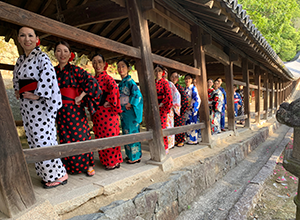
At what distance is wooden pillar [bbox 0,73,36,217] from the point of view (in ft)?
5.08

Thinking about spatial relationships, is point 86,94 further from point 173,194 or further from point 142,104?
point 173,194

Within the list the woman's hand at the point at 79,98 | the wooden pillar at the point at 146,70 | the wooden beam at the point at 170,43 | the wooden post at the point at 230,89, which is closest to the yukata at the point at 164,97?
the wooden pillar at the point at 146,70

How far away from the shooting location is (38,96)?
217 centimetres

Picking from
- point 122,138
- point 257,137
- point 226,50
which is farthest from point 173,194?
point 257,137

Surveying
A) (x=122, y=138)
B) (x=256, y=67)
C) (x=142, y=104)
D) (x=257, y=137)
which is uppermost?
(x=256, y=67)

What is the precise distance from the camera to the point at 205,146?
187 inches

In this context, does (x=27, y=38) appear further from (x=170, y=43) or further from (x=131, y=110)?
(x=170, y=43)

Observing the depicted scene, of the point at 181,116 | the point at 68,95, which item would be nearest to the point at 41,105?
the point at 68,95

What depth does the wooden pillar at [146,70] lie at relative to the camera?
313 centimetres

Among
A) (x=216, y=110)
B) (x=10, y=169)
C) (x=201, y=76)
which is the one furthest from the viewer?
(x=216, y=110)

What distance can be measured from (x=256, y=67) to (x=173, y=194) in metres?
9.43

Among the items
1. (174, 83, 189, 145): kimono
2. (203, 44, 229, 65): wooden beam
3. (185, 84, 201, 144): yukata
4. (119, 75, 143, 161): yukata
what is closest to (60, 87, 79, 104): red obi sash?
(119, 75, 143, 161): yukata

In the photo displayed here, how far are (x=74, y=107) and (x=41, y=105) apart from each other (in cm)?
44

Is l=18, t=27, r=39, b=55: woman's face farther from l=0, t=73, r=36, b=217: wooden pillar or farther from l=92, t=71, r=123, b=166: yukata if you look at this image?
l=92, t=71, r=123, b=166: yukata
